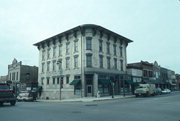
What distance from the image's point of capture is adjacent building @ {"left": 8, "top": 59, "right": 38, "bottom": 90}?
4616 cm

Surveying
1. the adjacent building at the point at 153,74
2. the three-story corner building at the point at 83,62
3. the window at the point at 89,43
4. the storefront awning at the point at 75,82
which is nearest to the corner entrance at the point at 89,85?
the three-story corner building at the point at 83,62

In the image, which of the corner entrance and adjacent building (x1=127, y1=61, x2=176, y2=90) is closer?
the corner entrance

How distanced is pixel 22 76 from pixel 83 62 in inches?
907

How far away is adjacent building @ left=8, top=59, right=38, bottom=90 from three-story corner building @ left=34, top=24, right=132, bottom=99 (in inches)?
313

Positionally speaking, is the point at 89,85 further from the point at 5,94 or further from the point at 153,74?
the point at 153,74

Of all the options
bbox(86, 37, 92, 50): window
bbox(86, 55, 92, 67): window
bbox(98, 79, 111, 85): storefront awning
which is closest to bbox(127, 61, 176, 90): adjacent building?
bbox(98, 79, 111, 85): storefront awning

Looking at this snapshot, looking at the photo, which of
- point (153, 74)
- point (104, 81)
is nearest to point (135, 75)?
point (153, 74)

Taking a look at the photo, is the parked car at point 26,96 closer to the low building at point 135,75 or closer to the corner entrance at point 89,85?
the corner entrance at point 89,85

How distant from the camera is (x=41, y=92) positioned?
41250 millimetres

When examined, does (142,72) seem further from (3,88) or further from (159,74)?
(3,88)

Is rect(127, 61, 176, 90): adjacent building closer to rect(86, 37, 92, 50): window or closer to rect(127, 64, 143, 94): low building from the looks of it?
rect(127, 64, 143, 94): low building

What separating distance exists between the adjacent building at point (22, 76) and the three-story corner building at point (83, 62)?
7.94 meters

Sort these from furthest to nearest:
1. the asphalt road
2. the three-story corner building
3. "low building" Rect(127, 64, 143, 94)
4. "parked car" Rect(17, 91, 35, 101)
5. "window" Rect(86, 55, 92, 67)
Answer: "low building" Rect(127, 64, 143, 94) → "window" Rect(86, 55, 92, 67) → the three-story corner building → "parked car" Rect(17, 91, 35, 101) → the asphalt road

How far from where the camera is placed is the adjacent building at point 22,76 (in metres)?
46.2
